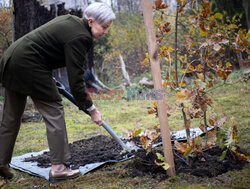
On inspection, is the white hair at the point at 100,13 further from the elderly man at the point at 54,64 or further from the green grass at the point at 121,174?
the green grass at the point at 121,174

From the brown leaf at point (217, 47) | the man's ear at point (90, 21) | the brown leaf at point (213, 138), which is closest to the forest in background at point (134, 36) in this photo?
the man's ear at point (90, 21)

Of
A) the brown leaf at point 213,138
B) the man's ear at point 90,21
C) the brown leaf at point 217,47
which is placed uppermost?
the man's ear at point 90,21

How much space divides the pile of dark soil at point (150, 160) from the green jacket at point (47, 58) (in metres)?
0.63

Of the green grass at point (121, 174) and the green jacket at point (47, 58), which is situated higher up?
the green jacket at point (47, 58)

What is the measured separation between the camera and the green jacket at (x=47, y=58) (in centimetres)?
174

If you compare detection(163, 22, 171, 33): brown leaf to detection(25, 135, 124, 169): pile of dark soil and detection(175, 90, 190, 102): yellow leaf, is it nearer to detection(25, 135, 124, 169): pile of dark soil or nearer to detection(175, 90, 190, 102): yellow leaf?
detection(175, 90, 190, 102): yellow leaf

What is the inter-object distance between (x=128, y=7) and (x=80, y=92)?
1445 centimetres

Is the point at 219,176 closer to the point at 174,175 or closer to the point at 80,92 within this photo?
the point at 174,175

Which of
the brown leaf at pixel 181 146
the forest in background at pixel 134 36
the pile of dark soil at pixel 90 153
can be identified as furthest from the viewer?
the forest in background at pixel 134 36

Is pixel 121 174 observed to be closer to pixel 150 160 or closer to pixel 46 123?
pixel 150 160

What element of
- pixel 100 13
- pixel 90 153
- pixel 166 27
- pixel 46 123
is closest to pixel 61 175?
pixel 46 123

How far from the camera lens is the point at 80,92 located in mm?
1807

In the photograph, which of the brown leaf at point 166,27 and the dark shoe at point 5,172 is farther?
the dark shoe at point 5,172

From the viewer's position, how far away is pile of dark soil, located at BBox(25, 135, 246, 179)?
1704 millimetres
